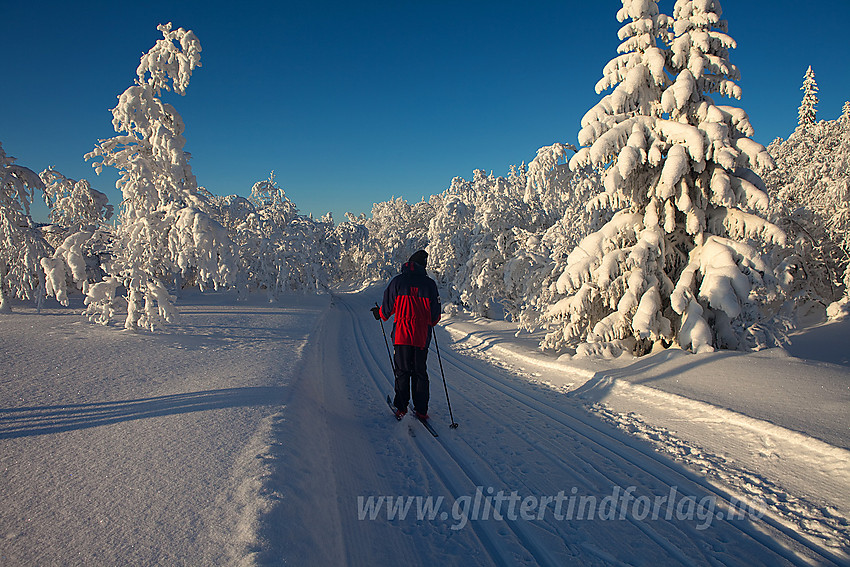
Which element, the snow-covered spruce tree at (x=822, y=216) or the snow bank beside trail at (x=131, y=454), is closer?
the snow bank beside trail at (x=131, y=454)

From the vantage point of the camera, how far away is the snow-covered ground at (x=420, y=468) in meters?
2.88

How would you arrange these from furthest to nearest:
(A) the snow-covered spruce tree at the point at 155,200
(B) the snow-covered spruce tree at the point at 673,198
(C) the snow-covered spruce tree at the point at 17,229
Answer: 1. (C) the snow-covered spruce tree at the point at 17,229
2. (A) the snow-covered spruce tree at the point at 155,200
3. (B) the snow-covered spruce tree at the point at 673,198

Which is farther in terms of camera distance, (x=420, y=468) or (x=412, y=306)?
(x=412, y=306)

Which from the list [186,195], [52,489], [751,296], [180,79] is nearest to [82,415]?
[52,489]

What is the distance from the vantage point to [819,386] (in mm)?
5930

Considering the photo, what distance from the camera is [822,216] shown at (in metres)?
18.5

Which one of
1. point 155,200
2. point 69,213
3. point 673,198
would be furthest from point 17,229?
point 673,198

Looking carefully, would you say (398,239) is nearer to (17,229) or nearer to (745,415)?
(17,229)

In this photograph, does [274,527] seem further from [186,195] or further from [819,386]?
[186,195]

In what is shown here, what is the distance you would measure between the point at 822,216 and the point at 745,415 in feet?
66.3

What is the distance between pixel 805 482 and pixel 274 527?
4.95 metres

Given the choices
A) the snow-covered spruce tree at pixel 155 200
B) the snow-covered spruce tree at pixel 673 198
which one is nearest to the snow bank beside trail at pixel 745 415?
the snow-covered spruce tree at pixel 673 198

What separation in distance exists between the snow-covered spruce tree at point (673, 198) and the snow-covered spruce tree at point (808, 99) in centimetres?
3760

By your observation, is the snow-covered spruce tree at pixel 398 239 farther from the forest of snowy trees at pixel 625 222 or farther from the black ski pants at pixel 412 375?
the black ski pants at pixel 412 375
